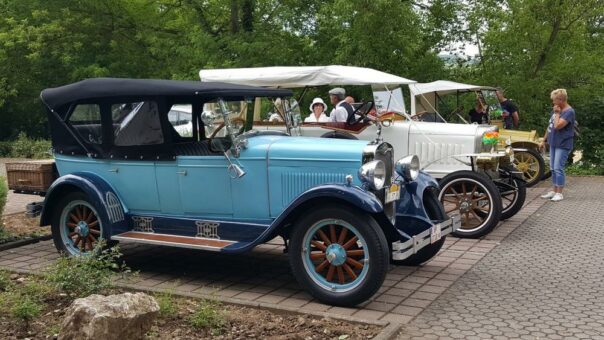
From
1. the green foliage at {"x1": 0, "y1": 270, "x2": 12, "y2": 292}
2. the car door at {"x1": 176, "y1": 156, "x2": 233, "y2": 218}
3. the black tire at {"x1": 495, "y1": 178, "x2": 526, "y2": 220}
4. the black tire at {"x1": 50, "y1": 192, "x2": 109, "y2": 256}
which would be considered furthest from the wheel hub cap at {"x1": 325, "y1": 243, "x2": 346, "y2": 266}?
the black tire at {"x1": 495, "y1": 178, "x2": 526, "y2": 220}

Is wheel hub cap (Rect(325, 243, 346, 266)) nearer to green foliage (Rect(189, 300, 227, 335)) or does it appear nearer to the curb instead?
green foliage (Rect(189, 300, 227, 335))

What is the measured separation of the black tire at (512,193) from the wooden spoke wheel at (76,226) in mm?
5264

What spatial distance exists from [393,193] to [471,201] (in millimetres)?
2803

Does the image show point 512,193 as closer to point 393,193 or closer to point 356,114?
point 356,114

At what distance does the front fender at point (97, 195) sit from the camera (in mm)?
6172

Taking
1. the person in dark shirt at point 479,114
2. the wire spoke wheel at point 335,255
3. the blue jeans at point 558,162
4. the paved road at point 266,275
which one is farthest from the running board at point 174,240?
the person in dark shirt at point 479,114

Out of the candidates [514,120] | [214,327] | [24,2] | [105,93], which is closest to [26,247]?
[105,93]

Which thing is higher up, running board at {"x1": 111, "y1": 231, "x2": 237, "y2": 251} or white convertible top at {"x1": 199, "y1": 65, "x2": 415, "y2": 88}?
white convertible top at {"x1": 199, "y1": 65, "x2": 415, "y2": 88}

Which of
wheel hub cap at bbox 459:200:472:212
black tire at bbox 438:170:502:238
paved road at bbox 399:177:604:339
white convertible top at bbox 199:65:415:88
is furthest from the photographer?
white convertible top at bbox 199:65:415:88

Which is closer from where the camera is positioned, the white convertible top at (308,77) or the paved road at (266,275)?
the paved road at (266,275)

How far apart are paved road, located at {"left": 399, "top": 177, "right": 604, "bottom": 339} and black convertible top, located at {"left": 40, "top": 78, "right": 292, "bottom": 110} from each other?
259 cm

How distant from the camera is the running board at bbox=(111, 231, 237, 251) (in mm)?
5695

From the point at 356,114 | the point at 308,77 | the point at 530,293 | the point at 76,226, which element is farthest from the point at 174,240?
the point at 308,77

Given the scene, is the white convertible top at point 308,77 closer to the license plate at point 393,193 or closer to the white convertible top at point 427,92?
the white convertible top at point 427,92
